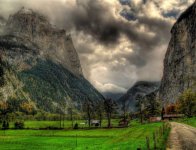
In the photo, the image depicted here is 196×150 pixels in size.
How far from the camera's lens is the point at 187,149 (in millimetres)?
36688

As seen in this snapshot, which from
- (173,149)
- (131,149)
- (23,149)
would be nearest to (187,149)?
(173,149)

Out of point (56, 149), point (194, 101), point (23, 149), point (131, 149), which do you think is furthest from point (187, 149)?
point (194, 101)

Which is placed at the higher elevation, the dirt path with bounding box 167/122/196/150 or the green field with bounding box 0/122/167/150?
the dirt path with bounding box 167/122/196/150

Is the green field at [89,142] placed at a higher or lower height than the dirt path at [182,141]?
lower

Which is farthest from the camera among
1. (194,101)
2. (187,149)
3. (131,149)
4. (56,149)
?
(194,101)

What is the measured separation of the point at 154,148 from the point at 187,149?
3.88 m

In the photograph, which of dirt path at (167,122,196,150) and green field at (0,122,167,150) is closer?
dirt path at (167,122,196,150)

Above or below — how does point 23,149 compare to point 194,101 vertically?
below

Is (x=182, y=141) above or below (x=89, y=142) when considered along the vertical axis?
above

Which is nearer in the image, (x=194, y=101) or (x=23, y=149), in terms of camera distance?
(x=23, y=149)

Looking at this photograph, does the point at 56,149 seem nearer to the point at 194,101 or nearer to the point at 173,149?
the point at 173,149

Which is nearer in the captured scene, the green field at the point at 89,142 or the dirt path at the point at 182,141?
the dirt path at the point at 182,141

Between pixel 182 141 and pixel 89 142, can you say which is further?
pixel 89 142

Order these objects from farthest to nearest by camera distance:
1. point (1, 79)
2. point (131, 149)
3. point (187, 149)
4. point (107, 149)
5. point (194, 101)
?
point (194, 101), point (1, 79), point (107, 149), point (131, 149), point (187, 149)
